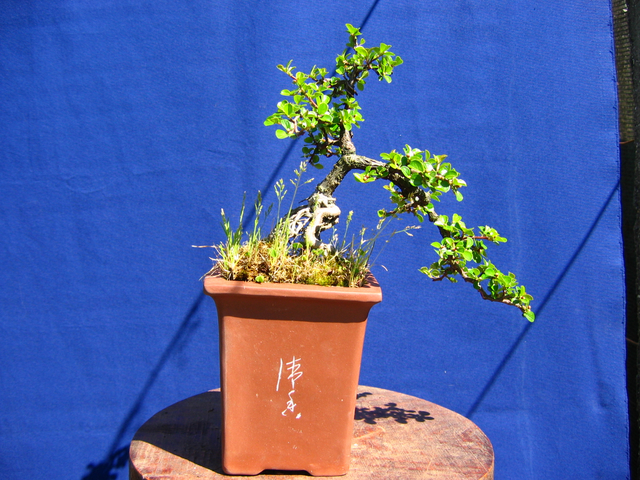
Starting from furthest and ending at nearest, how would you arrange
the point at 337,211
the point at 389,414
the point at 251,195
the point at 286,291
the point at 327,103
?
the point at 251,195 → the point at 389,414 → the point at 337,211 → the point at 327,103 → the point at 286,291

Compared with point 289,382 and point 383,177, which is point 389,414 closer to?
point 289,382

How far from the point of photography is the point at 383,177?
1.09 metres

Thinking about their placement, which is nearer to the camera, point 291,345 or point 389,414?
point 291,345

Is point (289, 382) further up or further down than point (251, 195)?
further down

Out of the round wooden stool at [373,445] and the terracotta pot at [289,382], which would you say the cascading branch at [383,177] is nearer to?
the terracotta pot at [289,382]

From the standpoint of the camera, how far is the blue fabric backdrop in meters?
1.90

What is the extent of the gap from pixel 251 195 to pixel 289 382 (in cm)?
112

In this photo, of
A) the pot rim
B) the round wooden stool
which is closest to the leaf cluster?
the pot rim

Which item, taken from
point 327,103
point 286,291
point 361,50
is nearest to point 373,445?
point 286,291

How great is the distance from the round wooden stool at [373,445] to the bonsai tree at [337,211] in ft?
1.19

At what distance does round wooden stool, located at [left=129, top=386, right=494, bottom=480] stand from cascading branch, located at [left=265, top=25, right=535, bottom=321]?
0.37m

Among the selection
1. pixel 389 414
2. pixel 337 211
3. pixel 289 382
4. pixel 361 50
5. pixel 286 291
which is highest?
pixel 361 50

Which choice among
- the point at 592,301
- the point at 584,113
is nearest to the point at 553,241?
the point at 592,301

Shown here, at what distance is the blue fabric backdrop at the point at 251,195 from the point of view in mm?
1901
